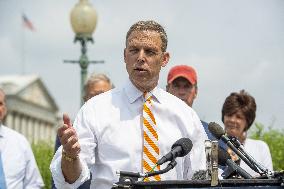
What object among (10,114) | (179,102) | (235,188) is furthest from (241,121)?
(10,114)

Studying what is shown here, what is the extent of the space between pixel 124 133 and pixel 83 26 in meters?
11.0

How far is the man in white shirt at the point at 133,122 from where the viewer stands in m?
4.40

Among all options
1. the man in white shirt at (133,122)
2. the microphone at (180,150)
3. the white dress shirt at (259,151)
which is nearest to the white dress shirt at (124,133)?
the man in white shirt at (133,122)

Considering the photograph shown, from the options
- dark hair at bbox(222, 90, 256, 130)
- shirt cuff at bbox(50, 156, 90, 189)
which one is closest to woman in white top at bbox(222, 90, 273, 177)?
dark hair at bbox(222, 90, 256, 130)

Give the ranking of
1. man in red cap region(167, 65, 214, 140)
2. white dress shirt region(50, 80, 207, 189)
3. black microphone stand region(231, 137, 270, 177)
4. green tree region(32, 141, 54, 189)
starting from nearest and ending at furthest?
black microphone stand region(231, 137, 270, 177)
white dress shirt region(50, 80, 207, 189)
man in red cap region(167, 65, 214, 140)
green tree region(32, 141, 54, 189)

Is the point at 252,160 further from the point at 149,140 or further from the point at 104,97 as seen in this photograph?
the point at 104,97

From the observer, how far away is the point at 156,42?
15.1 ft

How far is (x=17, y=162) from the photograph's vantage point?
836cm

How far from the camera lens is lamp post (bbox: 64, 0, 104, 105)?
49.9ft

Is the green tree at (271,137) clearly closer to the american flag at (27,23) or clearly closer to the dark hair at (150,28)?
the dark hair at (150,28)

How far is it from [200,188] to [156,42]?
4.28 feet

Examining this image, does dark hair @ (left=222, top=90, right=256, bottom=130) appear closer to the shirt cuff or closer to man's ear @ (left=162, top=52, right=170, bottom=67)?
man's ear @ (left=162, top=52, right=170, bottom=67)

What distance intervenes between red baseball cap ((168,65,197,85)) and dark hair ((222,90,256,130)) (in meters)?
0.40

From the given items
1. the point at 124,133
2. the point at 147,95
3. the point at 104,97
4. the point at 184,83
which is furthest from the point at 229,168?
the point at 184,83
